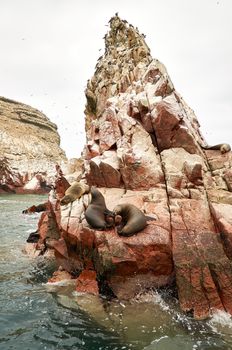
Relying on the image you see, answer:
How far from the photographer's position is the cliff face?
54875mm

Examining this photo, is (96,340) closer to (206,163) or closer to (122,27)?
(206,163)

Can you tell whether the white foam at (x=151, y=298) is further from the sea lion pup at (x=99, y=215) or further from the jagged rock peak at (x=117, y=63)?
the jagged rock peak at (x=117, y=63)

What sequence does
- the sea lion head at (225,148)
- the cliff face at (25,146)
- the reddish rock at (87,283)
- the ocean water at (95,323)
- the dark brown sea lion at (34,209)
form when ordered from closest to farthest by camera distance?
the ocean water at (95,323)
the reddish rock at (87,283)
the sea lion head at (225,148)
the dark brown sea lion at (34,209)
the cliff face at (25,146)

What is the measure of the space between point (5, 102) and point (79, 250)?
7242 centimetres

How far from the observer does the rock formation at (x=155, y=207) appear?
29.9 feet

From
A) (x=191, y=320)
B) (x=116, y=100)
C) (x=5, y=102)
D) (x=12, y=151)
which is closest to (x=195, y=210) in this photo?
(x=191, y=320)

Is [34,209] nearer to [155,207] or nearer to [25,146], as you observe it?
[155,207]

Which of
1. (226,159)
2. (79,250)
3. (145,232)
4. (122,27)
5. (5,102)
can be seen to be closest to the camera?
(145,232)

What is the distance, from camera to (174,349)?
683 cm

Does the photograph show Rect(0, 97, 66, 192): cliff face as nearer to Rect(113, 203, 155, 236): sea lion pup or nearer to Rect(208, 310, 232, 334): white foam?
Rect(113, 203, 155, 236): sea lion pup

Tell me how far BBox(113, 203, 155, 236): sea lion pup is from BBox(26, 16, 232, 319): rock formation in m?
0.21

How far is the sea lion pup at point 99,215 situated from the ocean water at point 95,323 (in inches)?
83.1

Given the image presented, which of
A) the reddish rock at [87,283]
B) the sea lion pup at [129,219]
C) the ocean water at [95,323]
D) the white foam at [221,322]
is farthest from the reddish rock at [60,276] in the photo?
the white foam at [221,322]

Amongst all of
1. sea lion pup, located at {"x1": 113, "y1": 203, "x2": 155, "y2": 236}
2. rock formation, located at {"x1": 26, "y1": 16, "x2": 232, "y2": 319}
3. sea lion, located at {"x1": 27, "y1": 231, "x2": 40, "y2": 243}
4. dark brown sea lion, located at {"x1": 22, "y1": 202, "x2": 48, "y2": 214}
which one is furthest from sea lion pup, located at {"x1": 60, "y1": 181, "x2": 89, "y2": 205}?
dark brown sea lion, located at {"x1": 22, "y1": 202, "x2": 48, "y2": 214}
